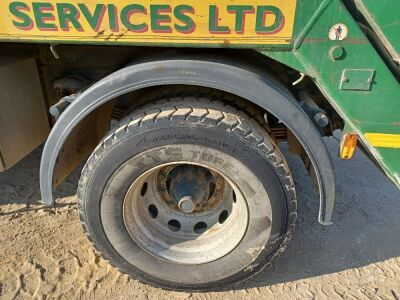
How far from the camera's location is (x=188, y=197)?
7.74ft

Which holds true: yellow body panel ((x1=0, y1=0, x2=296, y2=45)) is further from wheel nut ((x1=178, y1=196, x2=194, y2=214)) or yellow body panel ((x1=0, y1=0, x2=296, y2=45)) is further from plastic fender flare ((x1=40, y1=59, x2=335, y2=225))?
wheel nut ((x1=178, y1=196, x2=194, y2=214))

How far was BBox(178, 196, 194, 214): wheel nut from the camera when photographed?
2.35 metres

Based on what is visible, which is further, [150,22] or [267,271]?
[267,271]

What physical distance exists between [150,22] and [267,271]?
184cm

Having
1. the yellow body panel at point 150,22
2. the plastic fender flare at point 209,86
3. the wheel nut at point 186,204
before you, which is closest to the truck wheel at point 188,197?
the wheel nut at point 186,204

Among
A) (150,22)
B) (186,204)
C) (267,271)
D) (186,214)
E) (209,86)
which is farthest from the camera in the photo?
(267,271)

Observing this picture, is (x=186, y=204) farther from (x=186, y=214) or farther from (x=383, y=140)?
(x=383, y=140)

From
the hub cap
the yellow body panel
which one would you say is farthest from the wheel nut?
the yellow body panel

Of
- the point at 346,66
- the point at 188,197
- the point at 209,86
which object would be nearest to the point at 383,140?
the point at 346,66

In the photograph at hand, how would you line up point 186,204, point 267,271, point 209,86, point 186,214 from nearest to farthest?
point 209,86 → point 186,204 → point 186,214 → point 267,271

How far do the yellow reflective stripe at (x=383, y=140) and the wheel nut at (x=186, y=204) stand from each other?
110 cm

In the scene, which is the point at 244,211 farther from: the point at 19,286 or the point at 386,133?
the point at 19,286

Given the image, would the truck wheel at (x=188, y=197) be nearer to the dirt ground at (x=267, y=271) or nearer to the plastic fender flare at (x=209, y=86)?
the plastic fender flare at (x=209, y=86)

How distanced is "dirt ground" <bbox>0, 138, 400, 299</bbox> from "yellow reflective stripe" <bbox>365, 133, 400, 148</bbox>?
3.56 ft
